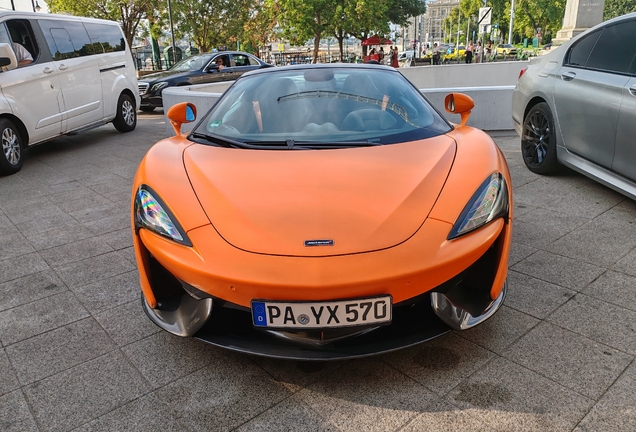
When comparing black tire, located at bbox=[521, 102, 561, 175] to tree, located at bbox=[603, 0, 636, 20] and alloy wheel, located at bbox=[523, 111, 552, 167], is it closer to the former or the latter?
alloy wheel, located at bbox=[523, 111, 552, 167]

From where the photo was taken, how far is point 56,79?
24.1 feet

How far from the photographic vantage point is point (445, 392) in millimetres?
2180

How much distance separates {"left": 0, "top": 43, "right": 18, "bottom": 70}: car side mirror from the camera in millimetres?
6223

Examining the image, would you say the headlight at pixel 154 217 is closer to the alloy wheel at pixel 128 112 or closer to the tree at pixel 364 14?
the alloy wheel at pixel 128 112

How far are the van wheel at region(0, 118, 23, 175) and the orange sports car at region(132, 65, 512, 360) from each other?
472 centimetres

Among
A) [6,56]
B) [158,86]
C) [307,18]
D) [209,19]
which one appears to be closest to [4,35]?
[6,56]

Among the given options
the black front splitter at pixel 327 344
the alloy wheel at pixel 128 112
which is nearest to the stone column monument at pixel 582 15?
the alloy wheel at pixel 128 112

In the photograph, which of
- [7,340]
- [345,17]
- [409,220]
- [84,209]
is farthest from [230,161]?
[345,17]

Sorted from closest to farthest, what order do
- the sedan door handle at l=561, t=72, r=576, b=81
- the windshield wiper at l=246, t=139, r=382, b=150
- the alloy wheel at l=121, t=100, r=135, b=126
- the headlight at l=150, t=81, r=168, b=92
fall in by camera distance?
the windshield wiper at l=246, t=139, r=382, b=150, the sedan door handle at l=561, t=72, r=576, b=81, the alloy wheel at l=121, t=100, r=135, b=126, the headlight at l=150, t=81, r=168, b=92

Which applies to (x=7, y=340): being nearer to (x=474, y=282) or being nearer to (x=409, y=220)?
(x=409, y=220)

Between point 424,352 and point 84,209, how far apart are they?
384 cm

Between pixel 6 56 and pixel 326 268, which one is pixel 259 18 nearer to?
pixel 6 56

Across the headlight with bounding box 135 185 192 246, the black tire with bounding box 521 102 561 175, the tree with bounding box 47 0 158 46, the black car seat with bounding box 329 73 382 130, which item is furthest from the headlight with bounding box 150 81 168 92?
the tree with bounding box 47 0 158 46

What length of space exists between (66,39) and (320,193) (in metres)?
7.08
